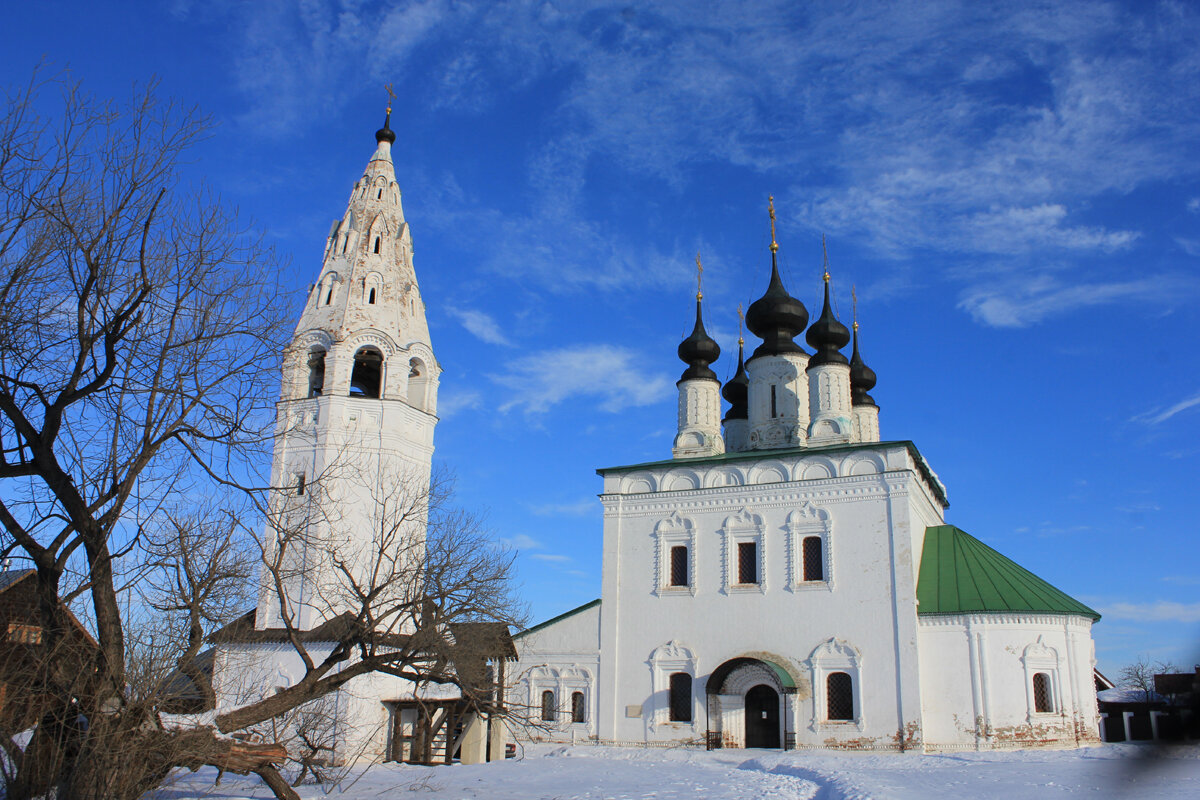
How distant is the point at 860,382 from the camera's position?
2733 centimetres

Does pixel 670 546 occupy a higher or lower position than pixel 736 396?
lower

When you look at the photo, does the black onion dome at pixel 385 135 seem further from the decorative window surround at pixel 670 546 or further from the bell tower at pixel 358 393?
the decorative window surround at pixel 670 546

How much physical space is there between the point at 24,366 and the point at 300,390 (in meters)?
13.4

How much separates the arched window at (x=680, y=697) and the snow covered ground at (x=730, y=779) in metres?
1.84

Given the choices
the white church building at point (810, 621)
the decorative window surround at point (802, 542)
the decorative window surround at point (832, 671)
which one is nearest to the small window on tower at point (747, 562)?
the white church building at point (810, 621)

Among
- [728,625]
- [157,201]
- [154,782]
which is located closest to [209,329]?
[157,201]

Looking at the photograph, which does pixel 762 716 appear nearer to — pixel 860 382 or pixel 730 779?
pixel 730 779

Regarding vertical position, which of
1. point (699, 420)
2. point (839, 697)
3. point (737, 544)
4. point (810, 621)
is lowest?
point (839, 697)

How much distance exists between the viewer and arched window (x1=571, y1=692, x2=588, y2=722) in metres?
20.9

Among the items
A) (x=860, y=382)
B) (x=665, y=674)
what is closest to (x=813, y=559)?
(x=665, y=674)

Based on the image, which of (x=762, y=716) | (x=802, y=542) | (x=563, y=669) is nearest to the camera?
(x=762, y=716)

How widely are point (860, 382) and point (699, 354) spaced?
5.47 meters

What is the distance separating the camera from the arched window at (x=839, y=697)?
18.8 m

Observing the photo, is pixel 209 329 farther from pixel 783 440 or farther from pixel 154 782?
pixel 783 440
